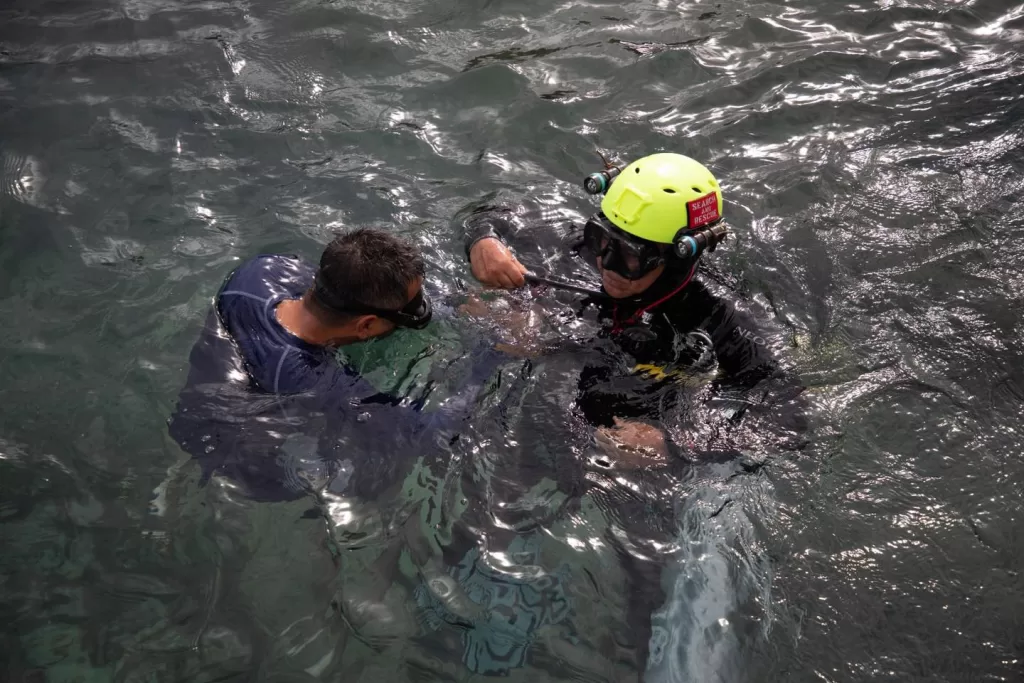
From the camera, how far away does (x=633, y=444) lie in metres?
4.29

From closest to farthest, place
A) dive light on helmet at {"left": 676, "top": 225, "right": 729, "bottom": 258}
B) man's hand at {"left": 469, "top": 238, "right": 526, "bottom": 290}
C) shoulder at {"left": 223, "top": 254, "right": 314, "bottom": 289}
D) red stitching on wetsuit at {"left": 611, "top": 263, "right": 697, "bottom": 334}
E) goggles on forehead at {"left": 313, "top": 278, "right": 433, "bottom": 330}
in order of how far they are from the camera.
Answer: goggles on forehead at {"left": 313, "top": 278, "right": 433, "bottom": 330}, dive light on helmet at {"left": 676, "top": 225, "right": 729, "bottom": 258}, shoulder at {"left": 223, "top": 254, "right": 314, "bottom": 289}, red stitching on wetsuit at {"left": 611, "top": 263, "right": 697, "bottom": 334}, man's hand at {"left": 469, "top": 238, "right": 526, "bottom": 290}

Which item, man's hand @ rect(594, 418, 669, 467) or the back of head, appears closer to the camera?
the back of head

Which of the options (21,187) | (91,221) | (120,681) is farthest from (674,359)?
(21,187)

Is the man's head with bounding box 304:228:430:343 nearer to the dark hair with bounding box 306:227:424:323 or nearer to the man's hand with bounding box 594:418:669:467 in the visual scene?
the dark hair with bounding box 306:227:424:323

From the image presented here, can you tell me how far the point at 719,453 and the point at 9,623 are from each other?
12.1 feet

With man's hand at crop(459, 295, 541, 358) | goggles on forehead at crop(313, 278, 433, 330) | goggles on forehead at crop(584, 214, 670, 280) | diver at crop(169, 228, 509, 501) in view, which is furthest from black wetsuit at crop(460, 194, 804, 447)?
goggles on forehead at crop(313, 278, 433, 330)

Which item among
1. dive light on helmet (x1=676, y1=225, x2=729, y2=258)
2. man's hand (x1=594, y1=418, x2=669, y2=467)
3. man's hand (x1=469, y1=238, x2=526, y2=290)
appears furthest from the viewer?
man's hand (x1=469, y1=238, x2=526, y2=290)

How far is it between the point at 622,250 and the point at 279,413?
204cm

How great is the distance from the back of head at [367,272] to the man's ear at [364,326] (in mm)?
87

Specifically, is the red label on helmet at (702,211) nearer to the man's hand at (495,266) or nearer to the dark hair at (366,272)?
the man's hand at (495,266)

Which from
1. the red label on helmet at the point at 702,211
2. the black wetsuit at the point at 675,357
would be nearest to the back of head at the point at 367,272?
the black wetsuit at the point at 675,357

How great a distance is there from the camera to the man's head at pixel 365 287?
12.5 feet

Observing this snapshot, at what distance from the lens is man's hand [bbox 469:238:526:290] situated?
4738mm

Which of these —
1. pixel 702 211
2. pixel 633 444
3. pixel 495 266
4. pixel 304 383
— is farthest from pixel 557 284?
pixel 304 383
